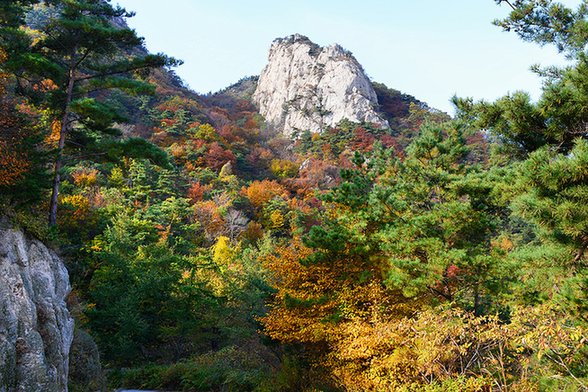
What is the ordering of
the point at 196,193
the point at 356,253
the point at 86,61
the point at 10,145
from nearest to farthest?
the point at 10,145
the point at 356,253
the point at 86,61
the point at 196,193

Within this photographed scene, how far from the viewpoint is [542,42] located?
6648 millimetres

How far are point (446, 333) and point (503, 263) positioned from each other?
4419 millimetres

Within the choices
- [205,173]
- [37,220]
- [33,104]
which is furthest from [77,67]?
[205,173]

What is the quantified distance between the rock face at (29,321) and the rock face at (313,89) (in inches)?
2123

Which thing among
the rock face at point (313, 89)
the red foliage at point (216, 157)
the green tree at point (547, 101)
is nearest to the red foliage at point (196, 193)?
the red foliage at point (216, 157)

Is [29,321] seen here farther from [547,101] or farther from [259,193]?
[259,193]

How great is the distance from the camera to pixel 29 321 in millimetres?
5523

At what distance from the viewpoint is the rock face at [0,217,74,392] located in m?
5.02

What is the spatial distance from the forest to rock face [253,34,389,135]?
46.4m

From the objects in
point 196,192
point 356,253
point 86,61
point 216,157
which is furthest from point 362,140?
point 86,61

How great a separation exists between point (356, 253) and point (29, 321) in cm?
795

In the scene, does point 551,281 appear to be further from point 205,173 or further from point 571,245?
point 205,173

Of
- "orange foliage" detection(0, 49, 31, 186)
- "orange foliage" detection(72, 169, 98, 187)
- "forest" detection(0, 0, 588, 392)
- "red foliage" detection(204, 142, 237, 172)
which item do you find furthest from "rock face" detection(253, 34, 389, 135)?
"orange foliage" detection(0, 49, 31, 186)

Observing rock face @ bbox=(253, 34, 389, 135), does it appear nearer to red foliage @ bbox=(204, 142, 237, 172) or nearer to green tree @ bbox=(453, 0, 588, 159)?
red foliage @ bbox=(204, 142, 237, 172)
